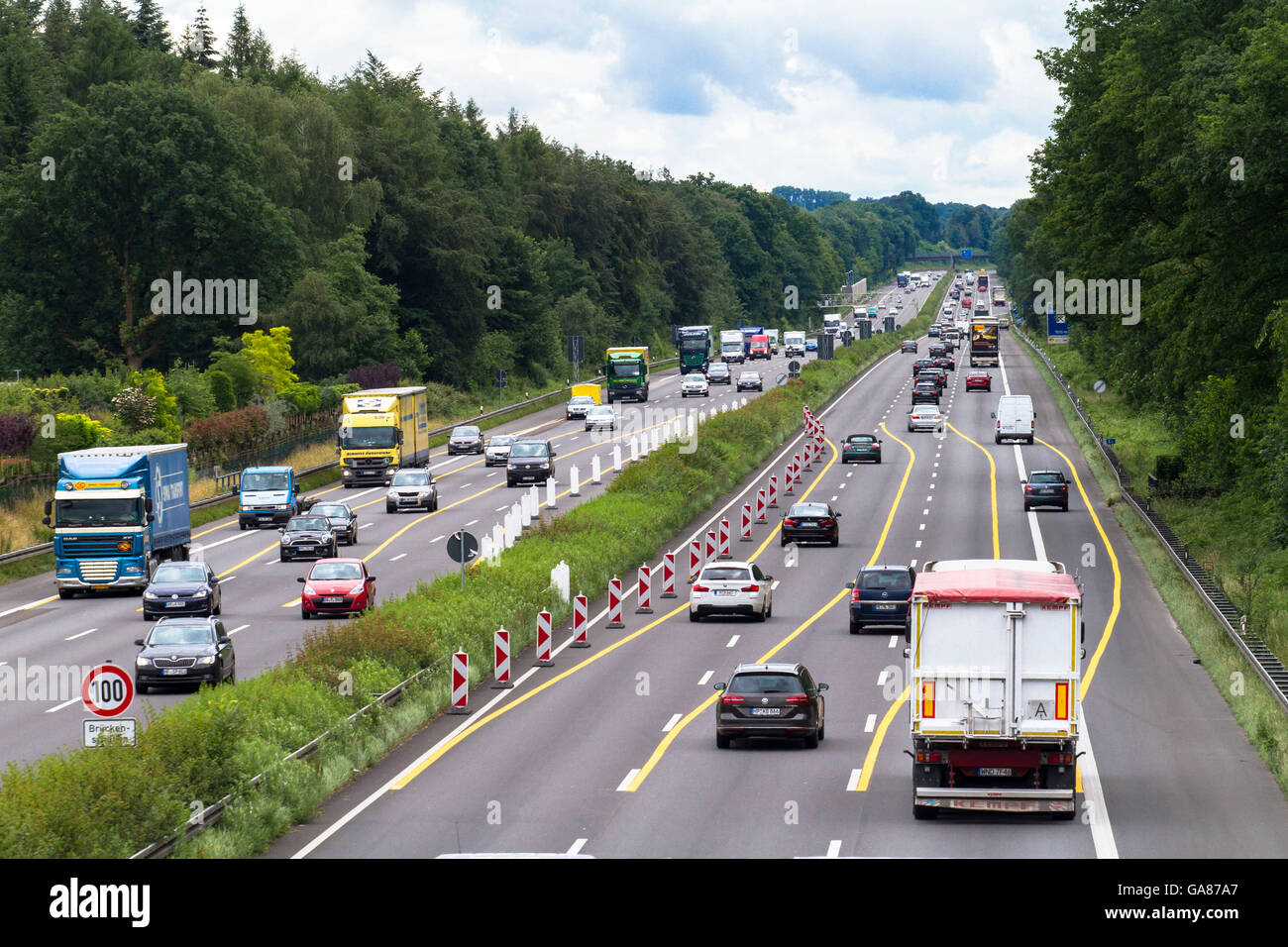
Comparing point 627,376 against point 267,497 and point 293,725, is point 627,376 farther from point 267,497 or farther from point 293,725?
point 293,725

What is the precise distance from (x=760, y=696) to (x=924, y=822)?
18.3 ft

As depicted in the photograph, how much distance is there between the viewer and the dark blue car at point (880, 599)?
38844mm

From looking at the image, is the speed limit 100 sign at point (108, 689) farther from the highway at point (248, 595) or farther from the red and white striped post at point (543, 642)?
the red and white striped post at point (543, 642)

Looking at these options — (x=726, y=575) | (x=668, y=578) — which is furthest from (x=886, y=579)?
(x=668, y=578)

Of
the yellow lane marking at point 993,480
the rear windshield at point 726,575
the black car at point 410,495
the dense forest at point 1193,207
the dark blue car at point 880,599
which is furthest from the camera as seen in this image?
the black car at point 410,495

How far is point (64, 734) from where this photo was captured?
27.5m

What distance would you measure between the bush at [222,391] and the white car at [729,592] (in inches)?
1695

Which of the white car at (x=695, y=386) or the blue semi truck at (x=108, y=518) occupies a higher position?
the white car at (x=695, y=386)

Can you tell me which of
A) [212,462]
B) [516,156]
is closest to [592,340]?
[516,156]

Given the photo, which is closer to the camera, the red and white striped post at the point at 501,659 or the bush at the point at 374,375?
the red and white striped post at the point at 501,659

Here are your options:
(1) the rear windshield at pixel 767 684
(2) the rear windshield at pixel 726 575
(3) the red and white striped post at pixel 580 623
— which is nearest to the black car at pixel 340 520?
(2) the rear windshield at pixel 726 575

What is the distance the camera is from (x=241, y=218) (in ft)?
303
